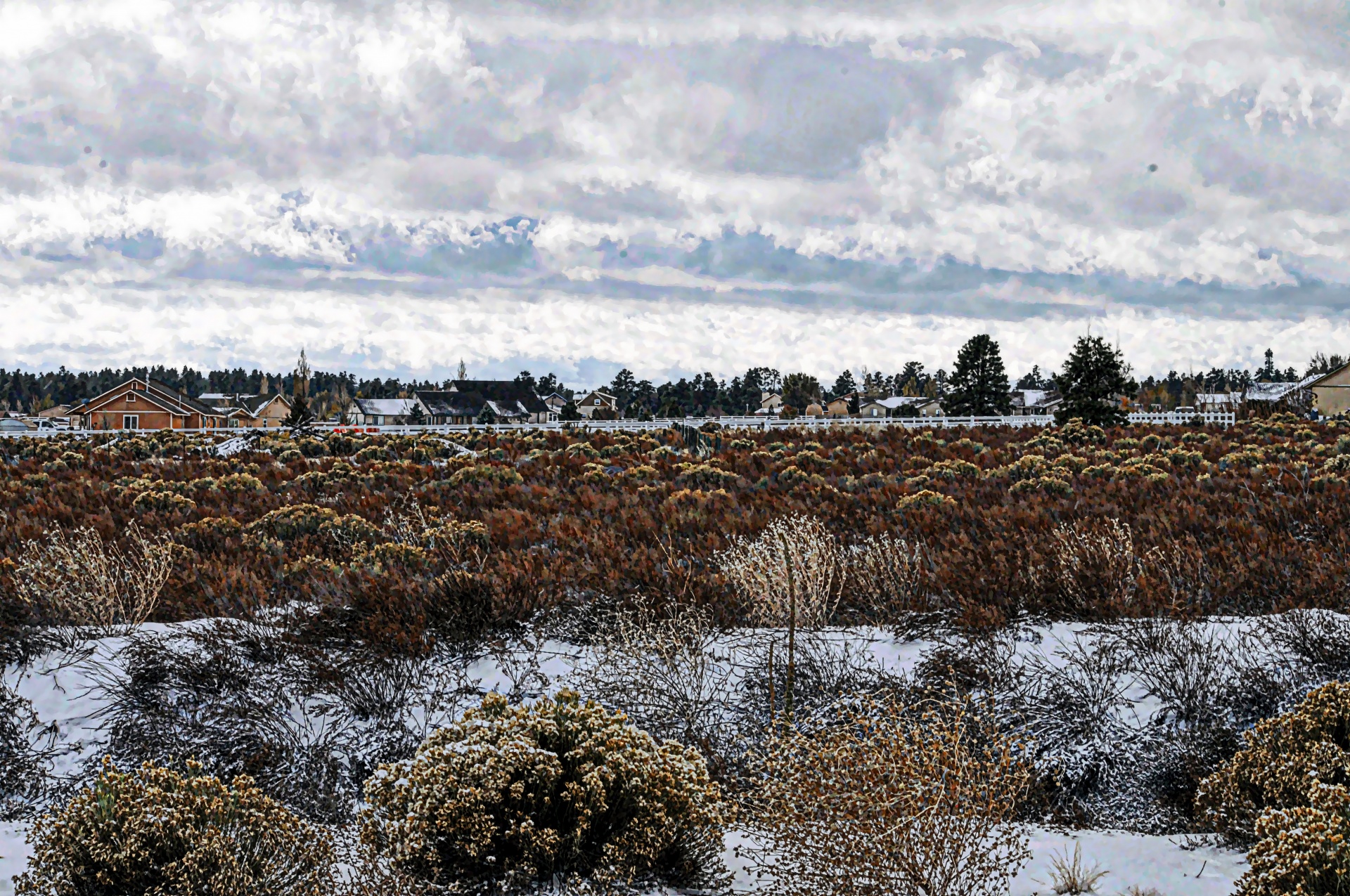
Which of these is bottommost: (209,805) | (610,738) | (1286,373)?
(209,805)

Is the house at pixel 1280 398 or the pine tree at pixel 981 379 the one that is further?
the pine tree at pixel 981 379

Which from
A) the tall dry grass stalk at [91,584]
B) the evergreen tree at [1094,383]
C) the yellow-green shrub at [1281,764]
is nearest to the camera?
the yellow-green shrub at [1281,764]

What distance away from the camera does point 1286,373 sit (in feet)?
445

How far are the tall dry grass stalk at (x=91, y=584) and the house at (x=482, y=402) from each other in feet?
240

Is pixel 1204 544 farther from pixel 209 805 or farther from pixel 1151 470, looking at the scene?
pixel 209 805

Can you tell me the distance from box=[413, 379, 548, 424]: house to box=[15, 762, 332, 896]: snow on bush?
257 ft

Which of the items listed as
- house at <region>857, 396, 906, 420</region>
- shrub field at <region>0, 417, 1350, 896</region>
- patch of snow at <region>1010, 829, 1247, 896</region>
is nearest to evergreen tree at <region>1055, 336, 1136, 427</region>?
shrub field at <region>0, 417, 1350, 896</region>

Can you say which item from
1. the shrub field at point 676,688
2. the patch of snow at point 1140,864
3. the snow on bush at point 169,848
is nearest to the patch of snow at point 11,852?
the shrub field at point 676,688

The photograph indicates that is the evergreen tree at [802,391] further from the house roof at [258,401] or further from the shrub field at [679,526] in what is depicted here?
the shrub field at [679,526]

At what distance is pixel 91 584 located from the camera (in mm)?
8492

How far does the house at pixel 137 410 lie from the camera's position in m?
53.4

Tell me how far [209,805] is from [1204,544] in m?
9.24

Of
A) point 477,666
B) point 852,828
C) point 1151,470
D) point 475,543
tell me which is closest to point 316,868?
point 852,828

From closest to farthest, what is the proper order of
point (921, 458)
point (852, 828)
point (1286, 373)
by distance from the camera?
point (852, 828), point (921, 458), point (1286, 373)
